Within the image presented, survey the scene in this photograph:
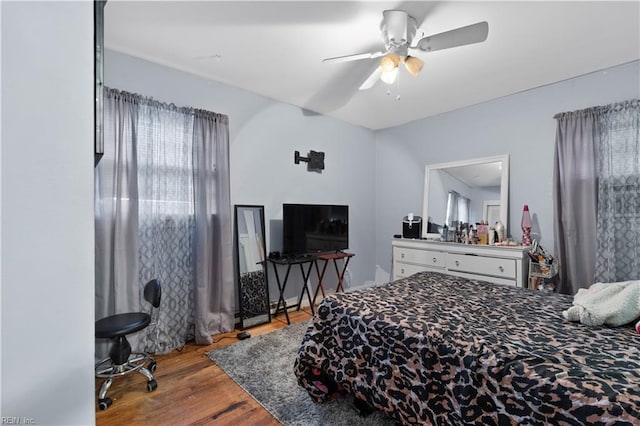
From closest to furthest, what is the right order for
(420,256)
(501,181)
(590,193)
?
(590,193)
(501,181)
(420,256)

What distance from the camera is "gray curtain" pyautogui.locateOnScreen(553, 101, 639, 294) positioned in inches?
103

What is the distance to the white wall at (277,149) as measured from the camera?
276cm

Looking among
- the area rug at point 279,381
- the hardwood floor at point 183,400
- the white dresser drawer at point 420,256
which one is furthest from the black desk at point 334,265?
the hardwood floor at point 183,400

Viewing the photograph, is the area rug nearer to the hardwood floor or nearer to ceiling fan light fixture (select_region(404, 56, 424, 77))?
the hardwood floor

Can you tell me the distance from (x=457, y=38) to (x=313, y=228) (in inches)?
92.1

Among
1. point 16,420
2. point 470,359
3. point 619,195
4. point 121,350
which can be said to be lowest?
point 121,350

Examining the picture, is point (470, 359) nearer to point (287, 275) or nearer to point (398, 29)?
point (398, 29)

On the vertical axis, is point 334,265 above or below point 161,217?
below

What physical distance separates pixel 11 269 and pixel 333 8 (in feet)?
7.02

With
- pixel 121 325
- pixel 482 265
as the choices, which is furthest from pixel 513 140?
pixel 121 325

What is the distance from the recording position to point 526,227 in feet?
10.3

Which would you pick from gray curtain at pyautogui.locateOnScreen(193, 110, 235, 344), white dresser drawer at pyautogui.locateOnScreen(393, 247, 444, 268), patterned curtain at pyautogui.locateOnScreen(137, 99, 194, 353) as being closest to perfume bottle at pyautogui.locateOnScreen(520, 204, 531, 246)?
white dresser drawer at pyautogui.locateOnScreen(393, 247, 444, 268)

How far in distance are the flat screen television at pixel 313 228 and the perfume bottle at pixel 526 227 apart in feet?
6.41

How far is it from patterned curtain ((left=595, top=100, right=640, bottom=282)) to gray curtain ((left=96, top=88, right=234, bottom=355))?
346 centimetres
